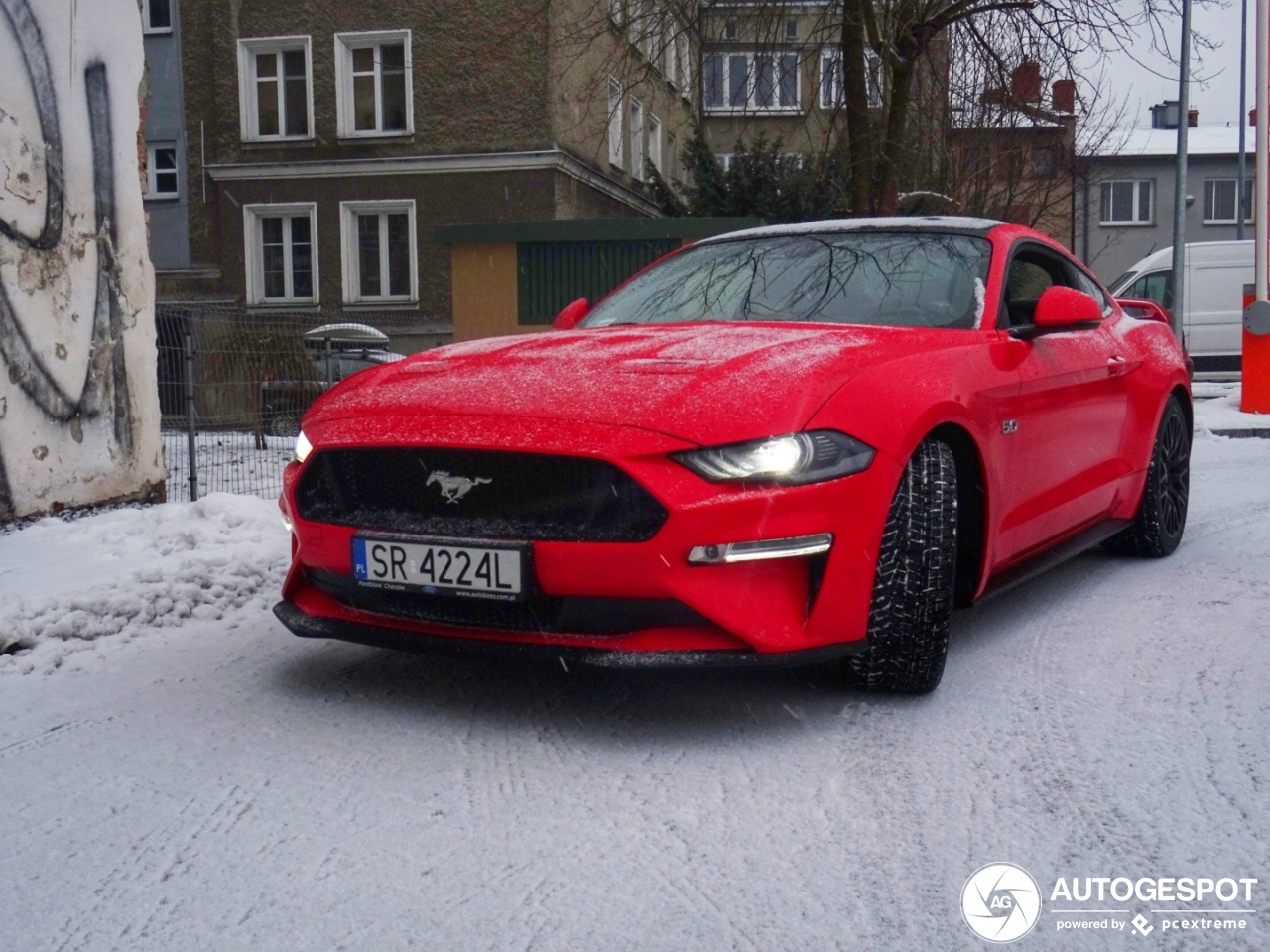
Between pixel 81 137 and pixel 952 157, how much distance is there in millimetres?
16005

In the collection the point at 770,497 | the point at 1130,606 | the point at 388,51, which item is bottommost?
the point at 1130,606

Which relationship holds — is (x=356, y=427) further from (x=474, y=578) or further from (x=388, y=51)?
(x=388, y=51)

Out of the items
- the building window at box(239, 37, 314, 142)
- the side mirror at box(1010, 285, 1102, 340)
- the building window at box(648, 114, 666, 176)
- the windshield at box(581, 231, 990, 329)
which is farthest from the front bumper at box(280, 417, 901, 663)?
the building window at box(648, 114, 666, 176)

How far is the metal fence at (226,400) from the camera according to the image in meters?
7.95

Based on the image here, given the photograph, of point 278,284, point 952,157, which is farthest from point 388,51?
point 952,157

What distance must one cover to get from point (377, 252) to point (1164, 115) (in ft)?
134

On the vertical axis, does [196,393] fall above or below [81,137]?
below

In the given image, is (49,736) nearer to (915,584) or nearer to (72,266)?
(915,584)

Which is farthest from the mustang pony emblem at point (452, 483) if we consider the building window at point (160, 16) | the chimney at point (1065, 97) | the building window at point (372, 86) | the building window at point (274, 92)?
the building window at point (160, 16)

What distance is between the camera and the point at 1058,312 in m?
4.44

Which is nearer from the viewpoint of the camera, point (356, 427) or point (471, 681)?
point (356, 427)

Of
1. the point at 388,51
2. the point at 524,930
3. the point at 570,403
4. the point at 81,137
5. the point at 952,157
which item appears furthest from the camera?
the point at 388,51

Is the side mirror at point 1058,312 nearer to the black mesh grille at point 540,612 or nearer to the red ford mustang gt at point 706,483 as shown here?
the red ford mustang gt at point 706,483

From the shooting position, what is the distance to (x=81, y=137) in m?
6.91
